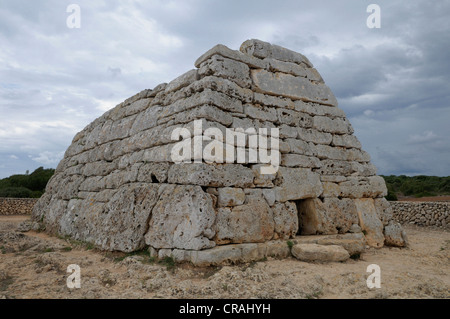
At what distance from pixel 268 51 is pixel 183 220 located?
391cm

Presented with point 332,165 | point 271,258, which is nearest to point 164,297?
point 271,258

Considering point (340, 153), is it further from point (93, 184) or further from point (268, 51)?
point (93, 184)

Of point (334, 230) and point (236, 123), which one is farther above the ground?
point (236, 123)

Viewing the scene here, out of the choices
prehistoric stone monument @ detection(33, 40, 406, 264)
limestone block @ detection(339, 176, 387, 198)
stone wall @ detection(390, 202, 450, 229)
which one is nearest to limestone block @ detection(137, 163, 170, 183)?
prehistoric stone monument @ detection(33, 40, 406, 264)

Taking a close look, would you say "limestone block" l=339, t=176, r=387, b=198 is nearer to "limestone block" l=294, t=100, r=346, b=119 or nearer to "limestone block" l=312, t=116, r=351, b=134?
"limestone block" l=312, t=116, r=351, b=134

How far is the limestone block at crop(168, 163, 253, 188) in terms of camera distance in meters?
4.35

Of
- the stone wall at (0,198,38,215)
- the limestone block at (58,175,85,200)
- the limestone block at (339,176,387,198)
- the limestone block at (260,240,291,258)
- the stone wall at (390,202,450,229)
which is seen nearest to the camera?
the limestone block at (260,240,291,258)

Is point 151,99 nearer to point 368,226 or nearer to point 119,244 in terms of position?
point 119,244

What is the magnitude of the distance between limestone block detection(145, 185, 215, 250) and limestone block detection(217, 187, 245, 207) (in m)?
0.21

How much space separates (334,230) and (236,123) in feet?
8.79

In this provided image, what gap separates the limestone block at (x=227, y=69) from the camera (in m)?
5.19

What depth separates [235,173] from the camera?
183 inches

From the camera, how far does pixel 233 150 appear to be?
4770mm
